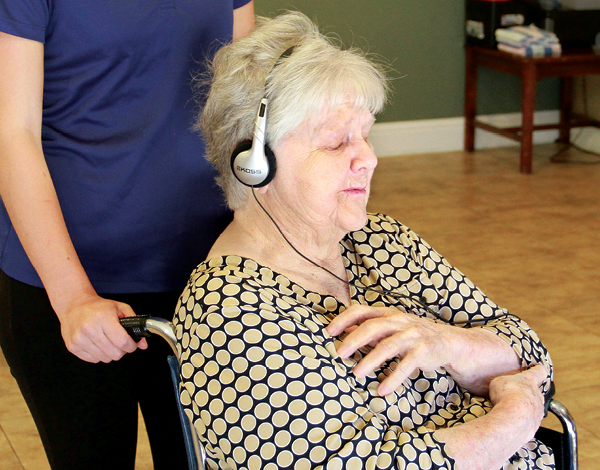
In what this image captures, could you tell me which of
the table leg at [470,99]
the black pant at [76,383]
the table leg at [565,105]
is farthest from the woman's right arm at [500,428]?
the table leg at [565,105]

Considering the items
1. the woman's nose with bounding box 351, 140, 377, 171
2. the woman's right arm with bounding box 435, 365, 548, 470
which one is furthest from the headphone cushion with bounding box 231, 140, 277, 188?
the woman's right arm with bounding box 435, 365, 548, 470

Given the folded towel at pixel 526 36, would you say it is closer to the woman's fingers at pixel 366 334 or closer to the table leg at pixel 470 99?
the table leg at pixel 470 99

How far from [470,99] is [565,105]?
74cm

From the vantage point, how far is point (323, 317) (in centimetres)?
127

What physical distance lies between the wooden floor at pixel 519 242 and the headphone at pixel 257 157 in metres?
1.39

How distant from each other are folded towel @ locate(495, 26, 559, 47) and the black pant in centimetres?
391

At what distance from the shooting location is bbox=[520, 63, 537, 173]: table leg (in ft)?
15.4

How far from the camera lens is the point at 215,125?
4.25 ft

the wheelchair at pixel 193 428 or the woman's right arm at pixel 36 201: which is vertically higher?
the woman's right arm at pixel 36 201

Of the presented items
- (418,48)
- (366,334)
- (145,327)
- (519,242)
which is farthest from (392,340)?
(418,48)

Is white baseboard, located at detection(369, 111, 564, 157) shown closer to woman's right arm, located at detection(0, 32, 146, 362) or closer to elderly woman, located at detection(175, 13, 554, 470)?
elderly woman, located at detection(175, 13, 554, 470)

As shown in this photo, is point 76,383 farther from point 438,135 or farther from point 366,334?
point 438,135

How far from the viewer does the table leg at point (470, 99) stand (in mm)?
5367

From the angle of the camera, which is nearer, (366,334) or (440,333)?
(366,334)
